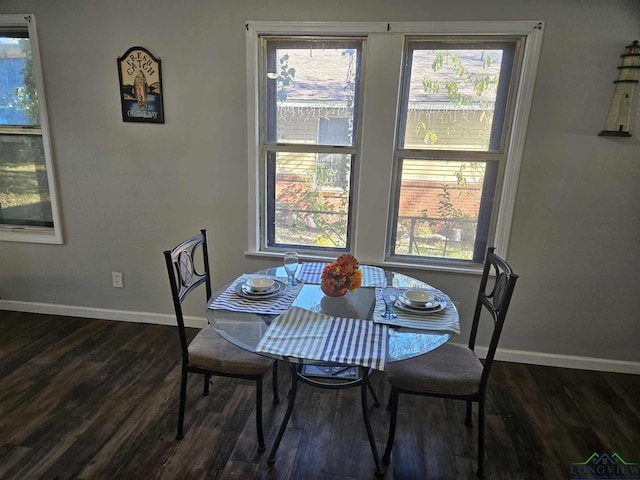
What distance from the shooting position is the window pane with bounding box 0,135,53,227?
269 centimetres

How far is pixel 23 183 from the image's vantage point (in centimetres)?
277

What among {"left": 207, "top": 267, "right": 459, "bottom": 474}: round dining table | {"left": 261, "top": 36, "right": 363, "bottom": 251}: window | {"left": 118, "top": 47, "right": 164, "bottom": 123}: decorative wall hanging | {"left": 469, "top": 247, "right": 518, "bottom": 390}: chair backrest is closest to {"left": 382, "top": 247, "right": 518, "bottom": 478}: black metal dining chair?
{"left": 469, "top": 247, "right": 518, "bottom": 390}: chair backrest

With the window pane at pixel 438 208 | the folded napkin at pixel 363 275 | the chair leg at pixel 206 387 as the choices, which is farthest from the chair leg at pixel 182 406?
Answer: the window pane at pixel 438 208

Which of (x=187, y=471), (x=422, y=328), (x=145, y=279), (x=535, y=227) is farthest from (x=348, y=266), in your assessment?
(x=145, y=279)

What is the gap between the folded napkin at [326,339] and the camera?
1.28 metres

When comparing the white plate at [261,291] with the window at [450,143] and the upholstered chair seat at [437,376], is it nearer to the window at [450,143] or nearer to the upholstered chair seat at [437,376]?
the upholstered chair seat at [437,376]

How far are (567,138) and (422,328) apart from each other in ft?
4.87

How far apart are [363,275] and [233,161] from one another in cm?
113

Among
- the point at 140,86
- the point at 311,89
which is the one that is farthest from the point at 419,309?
the point at 140,86

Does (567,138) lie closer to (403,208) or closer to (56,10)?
(403,208)

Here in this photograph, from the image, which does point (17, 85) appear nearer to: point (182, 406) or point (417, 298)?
point (182, 406)

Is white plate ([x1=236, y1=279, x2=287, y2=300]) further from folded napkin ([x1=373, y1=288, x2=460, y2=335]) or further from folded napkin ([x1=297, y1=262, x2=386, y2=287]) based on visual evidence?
folded napkin ([x1=373, y1=288, x2=460, y2=335])

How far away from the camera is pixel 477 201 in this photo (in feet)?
7.73

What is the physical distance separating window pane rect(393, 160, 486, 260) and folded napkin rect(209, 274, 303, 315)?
3.34 feet
